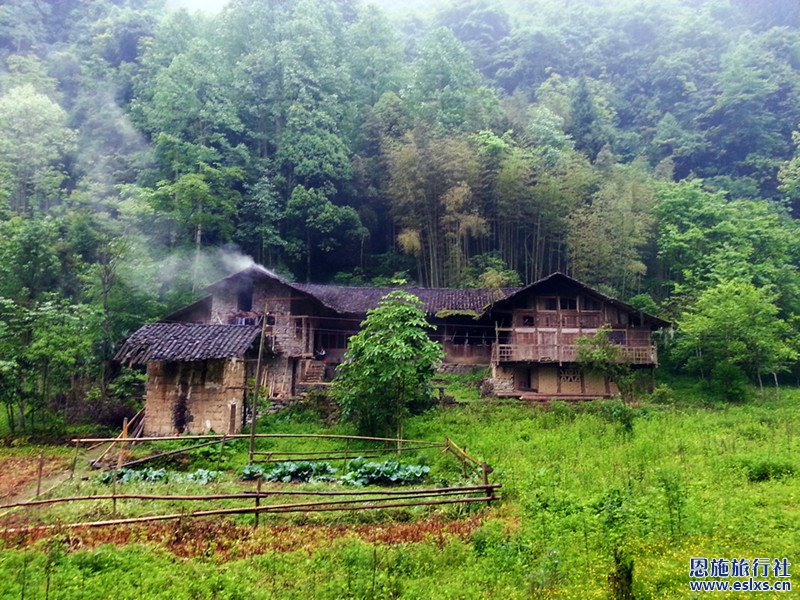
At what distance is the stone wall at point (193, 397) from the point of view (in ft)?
63.1

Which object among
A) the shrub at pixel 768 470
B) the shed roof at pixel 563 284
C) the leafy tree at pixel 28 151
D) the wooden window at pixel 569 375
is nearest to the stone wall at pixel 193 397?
the shed roof at pixel 563 284

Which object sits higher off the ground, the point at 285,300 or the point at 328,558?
the point at 285,300

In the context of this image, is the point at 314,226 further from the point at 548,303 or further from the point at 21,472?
the point at 21,472

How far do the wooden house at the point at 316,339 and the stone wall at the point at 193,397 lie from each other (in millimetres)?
36

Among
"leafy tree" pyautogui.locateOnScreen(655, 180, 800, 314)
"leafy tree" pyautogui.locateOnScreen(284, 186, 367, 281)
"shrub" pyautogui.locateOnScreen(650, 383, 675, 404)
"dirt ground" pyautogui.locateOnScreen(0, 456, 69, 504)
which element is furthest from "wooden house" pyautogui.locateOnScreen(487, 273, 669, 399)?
"dirt ground" pyautogui.locateOnScreen(0, 456, 69, 504)

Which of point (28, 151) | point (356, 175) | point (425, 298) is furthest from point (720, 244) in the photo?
point (28, 151)

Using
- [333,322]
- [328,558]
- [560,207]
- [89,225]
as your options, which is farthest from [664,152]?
[328,558]

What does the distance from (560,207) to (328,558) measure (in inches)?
1008

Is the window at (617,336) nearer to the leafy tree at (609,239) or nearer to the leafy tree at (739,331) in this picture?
the leafy tree at (739,331)

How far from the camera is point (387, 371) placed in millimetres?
17281

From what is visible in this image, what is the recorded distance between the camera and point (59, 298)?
22.7m

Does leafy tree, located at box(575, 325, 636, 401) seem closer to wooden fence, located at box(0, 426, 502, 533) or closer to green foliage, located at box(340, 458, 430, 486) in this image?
wooden fence, located at box(0, 426, 502, 533)

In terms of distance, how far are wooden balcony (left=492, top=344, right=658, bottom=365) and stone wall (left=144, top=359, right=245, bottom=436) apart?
11.2m

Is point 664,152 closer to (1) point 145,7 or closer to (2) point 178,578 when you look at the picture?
(2) point 178,578
